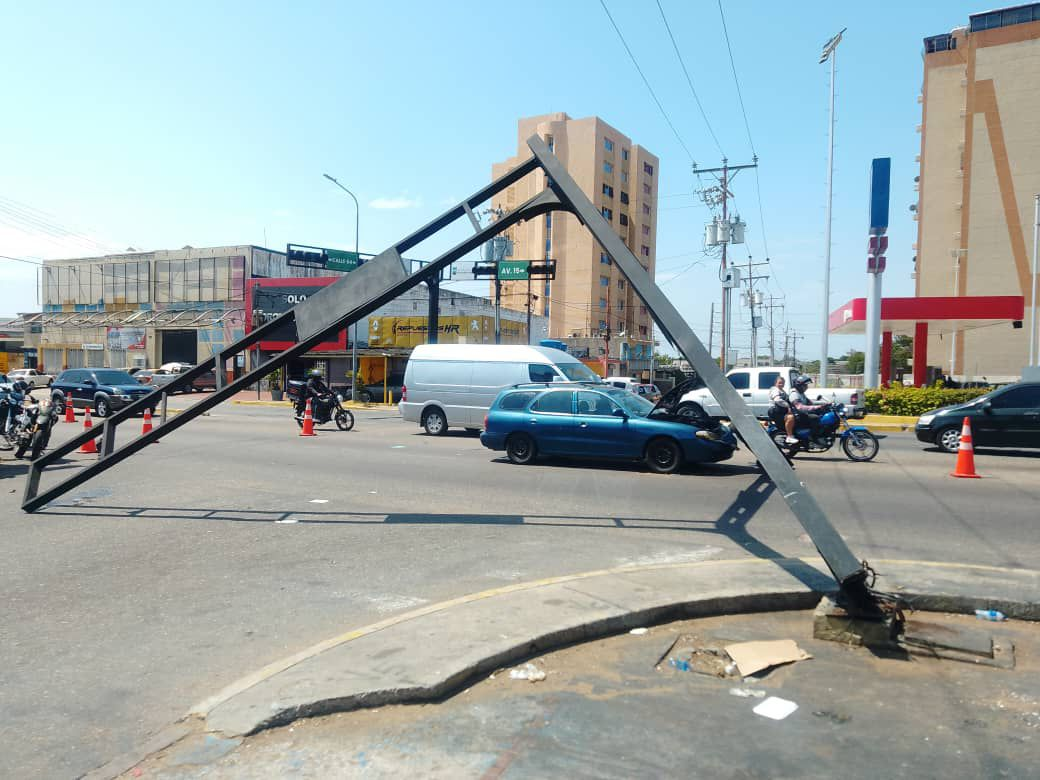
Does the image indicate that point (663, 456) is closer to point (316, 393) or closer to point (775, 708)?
point (775, 708)

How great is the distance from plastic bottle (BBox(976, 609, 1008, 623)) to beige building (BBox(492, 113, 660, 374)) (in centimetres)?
6766

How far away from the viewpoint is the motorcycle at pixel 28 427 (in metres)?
13.2

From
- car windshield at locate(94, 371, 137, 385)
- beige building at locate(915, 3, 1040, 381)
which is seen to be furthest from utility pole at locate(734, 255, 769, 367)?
car windshield at locate(94, 371, 137, 385)

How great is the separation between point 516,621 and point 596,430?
25.5ft

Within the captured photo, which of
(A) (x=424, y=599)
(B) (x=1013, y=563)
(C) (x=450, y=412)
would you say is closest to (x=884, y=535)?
(B) (x=1013, y=563)

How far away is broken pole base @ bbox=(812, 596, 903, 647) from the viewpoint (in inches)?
191

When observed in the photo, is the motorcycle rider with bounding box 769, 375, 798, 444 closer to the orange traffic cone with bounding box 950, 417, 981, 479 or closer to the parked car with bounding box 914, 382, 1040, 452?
the orange traffic cone with bounding box 950, 417, 981, 479

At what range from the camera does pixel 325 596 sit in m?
6.01

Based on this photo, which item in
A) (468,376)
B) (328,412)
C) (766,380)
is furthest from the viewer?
(766,380)

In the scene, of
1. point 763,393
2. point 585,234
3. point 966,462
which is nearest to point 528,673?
point 966,462

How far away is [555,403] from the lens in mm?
13414

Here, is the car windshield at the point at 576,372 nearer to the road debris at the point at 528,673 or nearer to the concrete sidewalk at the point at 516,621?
the concrete sidewalk at the point at 516,621

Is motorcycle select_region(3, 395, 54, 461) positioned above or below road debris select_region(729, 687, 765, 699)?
above

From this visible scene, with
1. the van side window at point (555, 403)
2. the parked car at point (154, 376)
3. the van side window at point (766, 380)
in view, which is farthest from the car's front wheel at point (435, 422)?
the parked car at point (154, 376)
